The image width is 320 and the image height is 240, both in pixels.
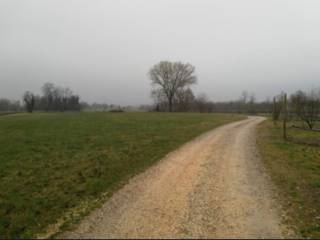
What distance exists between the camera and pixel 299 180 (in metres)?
7.31

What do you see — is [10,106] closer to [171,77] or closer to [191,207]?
[171,77]

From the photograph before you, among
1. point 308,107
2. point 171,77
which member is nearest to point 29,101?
point 171,77

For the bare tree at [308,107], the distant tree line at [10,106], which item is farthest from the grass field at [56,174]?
the distant tree line at [10,106]

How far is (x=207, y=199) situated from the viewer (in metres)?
5.86

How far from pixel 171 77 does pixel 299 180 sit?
6671cm

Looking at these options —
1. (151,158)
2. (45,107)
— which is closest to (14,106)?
(45,107)

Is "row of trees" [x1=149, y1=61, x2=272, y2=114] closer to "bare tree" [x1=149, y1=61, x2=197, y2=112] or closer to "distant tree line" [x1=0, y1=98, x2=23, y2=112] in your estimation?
"bare tree" [x1=149, y1=61, x2=197, y2=112]

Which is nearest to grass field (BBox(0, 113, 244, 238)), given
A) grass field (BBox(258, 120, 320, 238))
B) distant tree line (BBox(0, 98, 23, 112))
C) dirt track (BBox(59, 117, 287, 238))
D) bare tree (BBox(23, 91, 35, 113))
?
dirt track (BBox(59, 117, 287, 238))

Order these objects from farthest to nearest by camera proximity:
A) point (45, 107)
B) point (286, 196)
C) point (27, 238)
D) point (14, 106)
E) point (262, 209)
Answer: point (14, 106)
point (45, 107)
point (286, 196)
point (262, 209)
point (27, 238)

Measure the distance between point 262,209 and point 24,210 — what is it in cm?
518

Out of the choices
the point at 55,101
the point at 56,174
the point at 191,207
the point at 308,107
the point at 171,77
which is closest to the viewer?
the point at 191,207

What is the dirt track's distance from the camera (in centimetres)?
442

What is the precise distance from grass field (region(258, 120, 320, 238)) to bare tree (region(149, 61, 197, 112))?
6107cm

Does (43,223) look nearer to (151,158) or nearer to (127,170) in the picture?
(127,170)
